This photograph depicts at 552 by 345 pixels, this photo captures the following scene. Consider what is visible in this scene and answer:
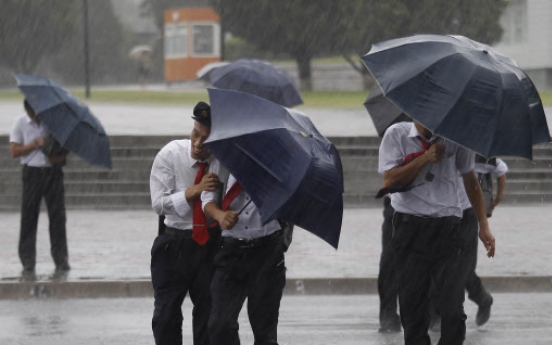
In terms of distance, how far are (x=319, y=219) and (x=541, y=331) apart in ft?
12.7

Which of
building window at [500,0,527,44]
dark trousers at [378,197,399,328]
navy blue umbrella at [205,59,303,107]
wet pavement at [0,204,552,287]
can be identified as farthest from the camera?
building window at [500,0,527,44]

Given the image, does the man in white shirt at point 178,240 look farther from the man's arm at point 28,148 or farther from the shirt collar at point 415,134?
the man's arm at point 28,148

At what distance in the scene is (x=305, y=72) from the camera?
44.7 metres

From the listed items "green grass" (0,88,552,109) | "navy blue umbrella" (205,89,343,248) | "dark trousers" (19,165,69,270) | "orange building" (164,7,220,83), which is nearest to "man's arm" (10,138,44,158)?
"dark trousers" (19,165,69,270)

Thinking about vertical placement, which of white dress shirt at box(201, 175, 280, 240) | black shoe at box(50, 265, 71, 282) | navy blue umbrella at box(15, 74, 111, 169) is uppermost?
white dress shirt at box(201, 175, 280, 240)

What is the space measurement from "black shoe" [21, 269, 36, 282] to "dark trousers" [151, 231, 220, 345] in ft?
16.4

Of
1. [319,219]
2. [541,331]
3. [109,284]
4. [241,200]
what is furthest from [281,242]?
[109,284]

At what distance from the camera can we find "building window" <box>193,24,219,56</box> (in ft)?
168

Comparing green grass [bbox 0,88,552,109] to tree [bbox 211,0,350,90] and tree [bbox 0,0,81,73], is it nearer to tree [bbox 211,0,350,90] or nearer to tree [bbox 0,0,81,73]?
tree [bbox 211,0,350,90]

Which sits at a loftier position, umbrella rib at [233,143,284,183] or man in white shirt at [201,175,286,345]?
umbrella rib at [233,143,284,183]

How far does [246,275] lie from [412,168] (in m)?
1.06

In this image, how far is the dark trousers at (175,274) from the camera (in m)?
6.82

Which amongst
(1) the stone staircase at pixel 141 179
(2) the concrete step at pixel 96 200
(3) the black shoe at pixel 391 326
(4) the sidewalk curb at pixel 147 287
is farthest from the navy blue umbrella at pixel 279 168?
(2) the concrete step at pixel 96 200

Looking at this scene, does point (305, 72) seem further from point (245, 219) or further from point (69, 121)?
point (245, 219)
